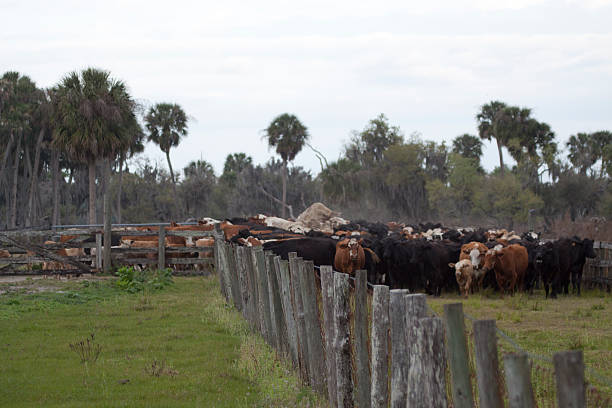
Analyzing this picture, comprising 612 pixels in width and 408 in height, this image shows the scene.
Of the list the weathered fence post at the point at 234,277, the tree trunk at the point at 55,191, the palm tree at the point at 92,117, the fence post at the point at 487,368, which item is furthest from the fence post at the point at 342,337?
the tree trunk at the point at 55,191

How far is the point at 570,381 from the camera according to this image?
273 centimetres

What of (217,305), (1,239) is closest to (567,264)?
(217,305)

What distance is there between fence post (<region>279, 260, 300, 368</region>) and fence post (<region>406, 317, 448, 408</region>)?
4.19m

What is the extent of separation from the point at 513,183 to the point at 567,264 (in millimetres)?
39455

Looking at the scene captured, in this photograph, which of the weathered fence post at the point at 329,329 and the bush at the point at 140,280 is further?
the bush at the point at 140,280

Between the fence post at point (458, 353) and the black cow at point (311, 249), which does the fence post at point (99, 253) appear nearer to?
the black cow at point (311, 249)

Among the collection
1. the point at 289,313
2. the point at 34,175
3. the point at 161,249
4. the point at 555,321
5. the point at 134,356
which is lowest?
the point at 555,321

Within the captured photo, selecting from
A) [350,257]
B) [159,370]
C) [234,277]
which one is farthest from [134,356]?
[350,257]

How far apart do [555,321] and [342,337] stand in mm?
8837

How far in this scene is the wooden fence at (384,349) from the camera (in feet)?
10.3

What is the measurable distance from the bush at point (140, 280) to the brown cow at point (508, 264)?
8.43 meters

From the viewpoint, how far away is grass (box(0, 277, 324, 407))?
7.52 metres

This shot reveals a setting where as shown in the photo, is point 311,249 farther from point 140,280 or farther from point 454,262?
point 140,280

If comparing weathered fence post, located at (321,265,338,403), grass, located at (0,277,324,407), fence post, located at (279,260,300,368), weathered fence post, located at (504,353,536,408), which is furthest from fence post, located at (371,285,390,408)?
fence post, located at (279,260,300,368)
